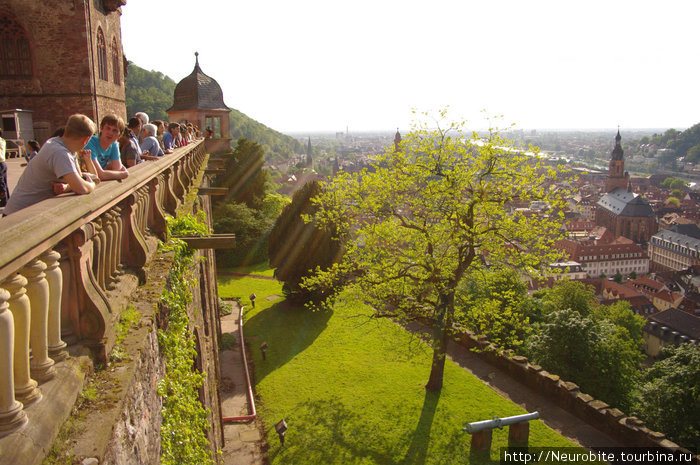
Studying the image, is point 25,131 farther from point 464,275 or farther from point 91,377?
point 91,377

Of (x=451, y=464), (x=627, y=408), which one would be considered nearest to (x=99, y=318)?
(x=451, y=464)

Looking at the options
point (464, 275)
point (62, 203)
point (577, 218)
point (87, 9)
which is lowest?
point (577, 218)

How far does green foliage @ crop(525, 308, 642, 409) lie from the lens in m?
19.9

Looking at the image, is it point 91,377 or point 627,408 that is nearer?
point 91,377

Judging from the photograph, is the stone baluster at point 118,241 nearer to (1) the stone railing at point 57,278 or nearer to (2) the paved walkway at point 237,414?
(1) the stone railing at point 57,278

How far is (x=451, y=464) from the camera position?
1141 cm

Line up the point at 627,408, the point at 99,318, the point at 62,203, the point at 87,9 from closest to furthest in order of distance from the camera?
the point at 62,203 < the point at 99,318 < the point at 87,9 < the point at 627,408

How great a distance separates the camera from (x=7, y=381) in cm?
187

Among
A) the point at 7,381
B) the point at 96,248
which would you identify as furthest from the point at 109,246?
the point at 7,381

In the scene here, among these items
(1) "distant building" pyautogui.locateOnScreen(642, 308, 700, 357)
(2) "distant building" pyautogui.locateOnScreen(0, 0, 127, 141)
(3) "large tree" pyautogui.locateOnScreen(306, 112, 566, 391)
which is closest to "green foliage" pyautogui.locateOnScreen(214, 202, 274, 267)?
(2) "distant building" pyautogui.locateOnScreen(0, 0, 127, 141)

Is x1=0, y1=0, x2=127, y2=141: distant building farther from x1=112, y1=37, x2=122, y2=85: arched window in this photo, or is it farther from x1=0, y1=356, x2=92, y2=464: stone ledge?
x1=0, y1=356, x2=92, y2=464: stone ledge

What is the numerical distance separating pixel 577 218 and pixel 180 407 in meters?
121

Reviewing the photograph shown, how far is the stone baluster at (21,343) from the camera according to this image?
6.49 ft

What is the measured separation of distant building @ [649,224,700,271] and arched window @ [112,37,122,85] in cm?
8246
